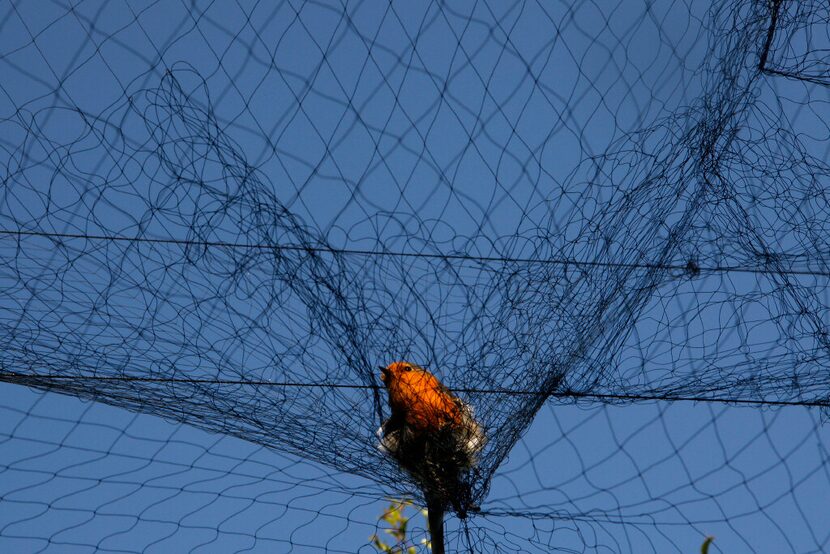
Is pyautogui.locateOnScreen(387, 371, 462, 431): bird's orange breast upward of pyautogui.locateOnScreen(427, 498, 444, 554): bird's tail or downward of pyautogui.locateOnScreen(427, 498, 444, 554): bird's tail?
upward

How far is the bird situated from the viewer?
11.9ft

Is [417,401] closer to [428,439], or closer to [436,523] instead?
[428,439]

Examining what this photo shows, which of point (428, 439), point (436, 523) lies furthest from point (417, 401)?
point (436, 523)

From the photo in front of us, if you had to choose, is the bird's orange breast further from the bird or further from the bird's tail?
the bird's tail

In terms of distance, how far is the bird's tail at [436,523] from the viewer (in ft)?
11.7

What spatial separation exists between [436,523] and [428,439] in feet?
0.61

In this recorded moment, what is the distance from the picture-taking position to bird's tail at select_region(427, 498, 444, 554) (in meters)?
3.57

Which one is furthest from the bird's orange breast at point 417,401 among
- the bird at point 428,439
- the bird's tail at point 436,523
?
the bird's tail at point 436,523

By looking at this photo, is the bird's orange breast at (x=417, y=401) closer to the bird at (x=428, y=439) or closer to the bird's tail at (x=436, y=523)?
the bird at (x=428, y=439)

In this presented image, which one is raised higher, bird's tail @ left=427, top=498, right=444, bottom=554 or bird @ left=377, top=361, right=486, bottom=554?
bird @ left=377, top=361, right=486, bottom=554

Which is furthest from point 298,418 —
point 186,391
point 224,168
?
point 224,168

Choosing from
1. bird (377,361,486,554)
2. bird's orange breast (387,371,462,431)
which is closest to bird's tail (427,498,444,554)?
bird (377,361,486,554)

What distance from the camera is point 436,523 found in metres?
3.62

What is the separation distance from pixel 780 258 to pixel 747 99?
396 millimetres
